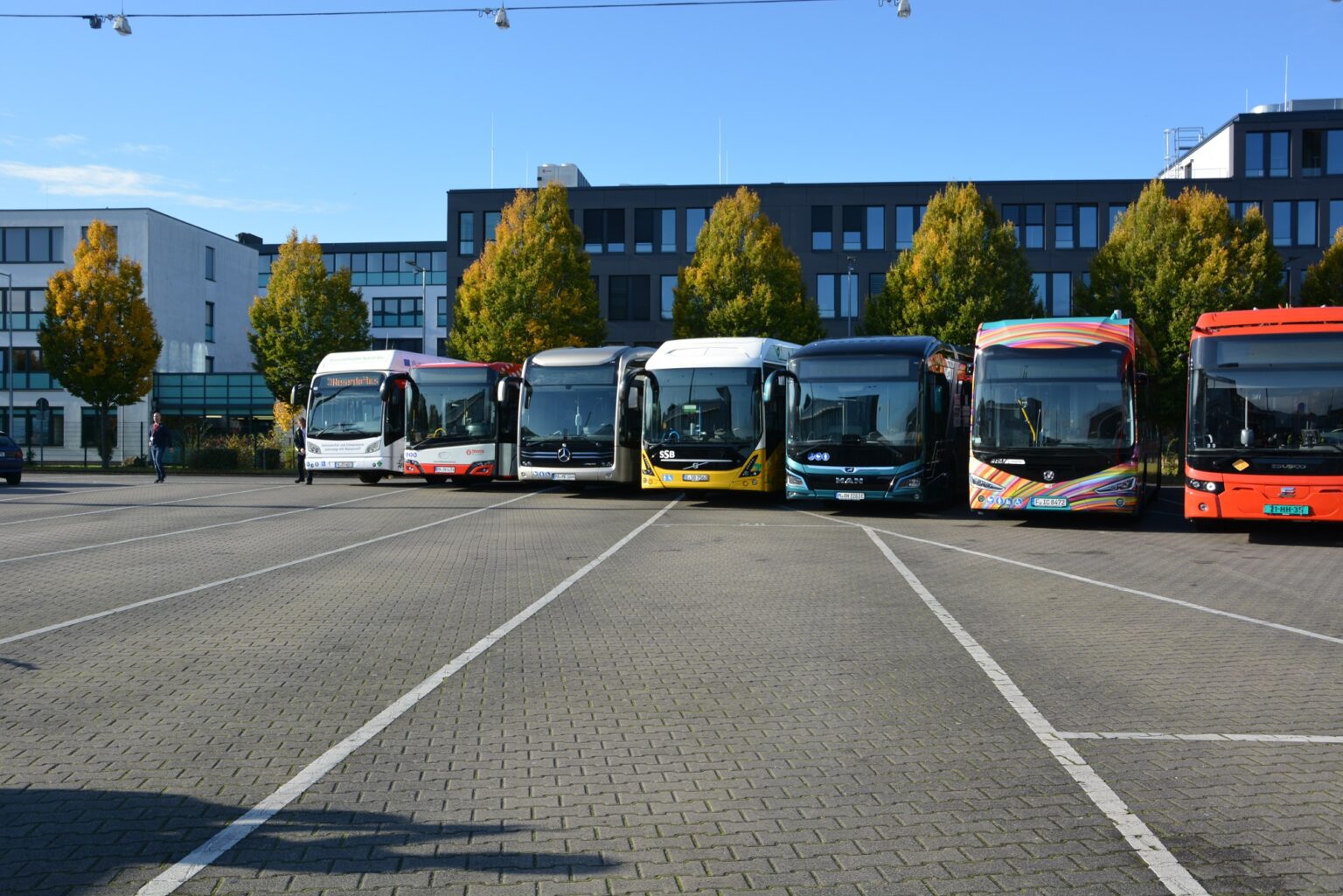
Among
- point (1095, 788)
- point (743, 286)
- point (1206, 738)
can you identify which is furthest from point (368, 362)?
point (1095, 788)

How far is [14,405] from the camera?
62062 mm

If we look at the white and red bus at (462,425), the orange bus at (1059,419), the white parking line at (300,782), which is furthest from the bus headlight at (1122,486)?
the white and red bus at (462,425)

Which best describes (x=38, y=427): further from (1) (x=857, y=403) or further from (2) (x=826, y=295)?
(1) (x=857, y=403)

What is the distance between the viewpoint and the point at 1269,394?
1761 centimetres

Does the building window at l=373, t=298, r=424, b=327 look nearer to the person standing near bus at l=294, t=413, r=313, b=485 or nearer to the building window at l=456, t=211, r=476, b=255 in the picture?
the building window at l=456, t=211, r=476, b=255

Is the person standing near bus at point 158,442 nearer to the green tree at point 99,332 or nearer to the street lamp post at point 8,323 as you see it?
the green tree at point 99,332

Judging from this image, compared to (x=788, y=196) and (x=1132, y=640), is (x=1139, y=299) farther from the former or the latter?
(x=1132, y=640)

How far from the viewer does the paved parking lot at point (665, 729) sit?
4.41 m

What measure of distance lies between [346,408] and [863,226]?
1213 inches

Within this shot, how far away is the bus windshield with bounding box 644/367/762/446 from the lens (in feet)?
79.0

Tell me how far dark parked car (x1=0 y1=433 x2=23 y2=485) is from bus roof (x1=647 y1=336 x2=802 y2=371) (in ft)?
63.7

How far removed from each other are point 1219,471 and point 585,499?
13.8m

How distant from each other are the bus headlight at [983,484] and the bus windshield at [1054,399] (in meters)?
0.57

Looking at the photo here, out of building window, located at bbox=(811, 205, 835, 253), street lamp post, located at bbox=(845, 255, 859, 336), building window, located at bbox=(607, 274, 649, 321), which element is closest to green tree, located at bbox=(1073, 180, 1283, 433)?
street lamp post, located at bbox=(845, 255, 859, 336)
